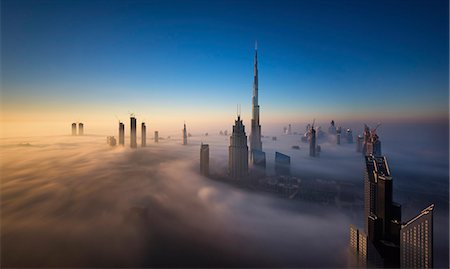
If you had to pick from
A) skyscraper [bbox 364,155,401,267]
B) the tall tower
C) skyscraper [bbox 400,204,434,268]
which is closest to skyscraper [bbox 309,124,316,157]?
the tall tower

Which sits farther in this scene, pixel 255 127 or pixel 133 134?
pixel 255 127

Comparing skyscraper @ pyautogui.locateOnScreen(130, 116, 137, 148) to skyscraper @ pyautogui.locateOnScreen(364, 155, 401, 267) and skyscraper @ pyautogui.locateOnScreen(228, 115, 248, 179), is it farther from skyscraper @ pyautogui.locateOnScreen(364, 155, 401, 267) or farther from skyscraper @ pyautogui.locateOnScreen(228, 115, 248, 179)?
skyscraper @ pyautogui.locateOnScreen(364, 155, 401, 267)

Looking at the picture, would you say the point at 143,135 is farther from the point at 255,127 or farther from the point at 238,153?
the point at 255,127

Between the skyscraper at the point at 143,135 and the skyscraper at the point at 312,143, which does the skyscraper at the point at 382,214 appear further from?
the skyscraper at the point at 143,135

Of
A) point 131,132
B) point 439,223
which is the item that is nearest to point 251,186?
point 439,223

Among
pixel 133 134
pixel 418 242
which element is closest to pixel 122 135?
pixel 133 134

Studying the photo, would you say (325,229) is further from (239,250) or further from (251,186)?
(251,186)
